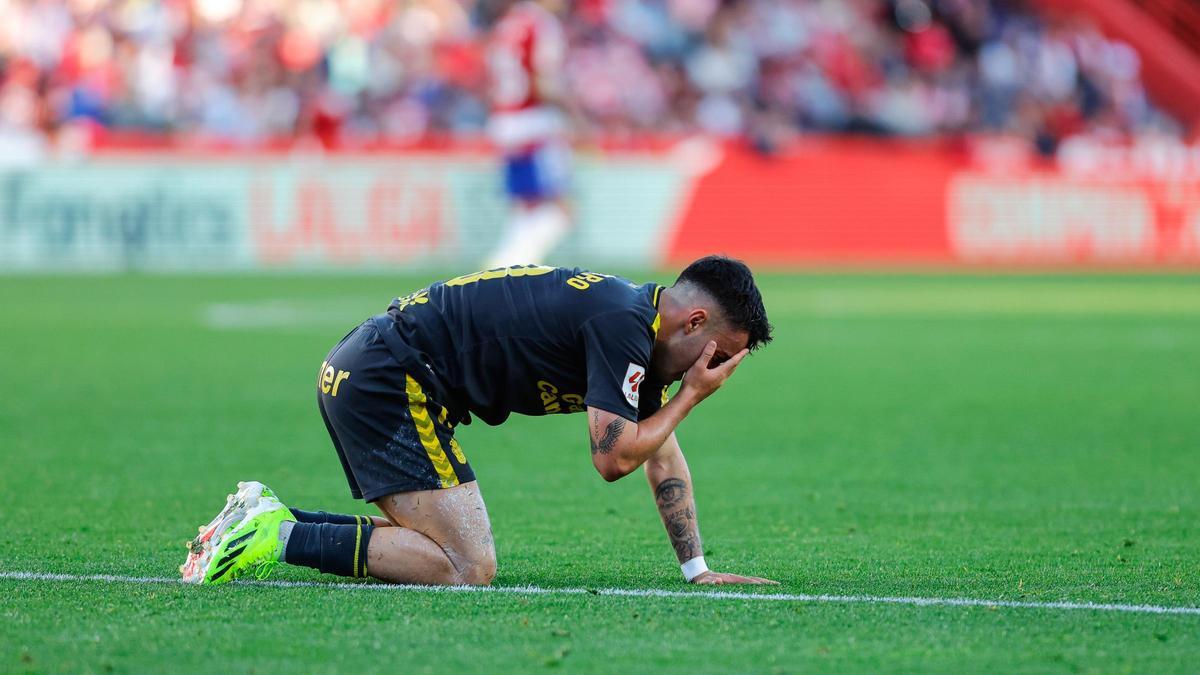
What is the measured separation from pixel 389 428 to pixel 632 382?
0.87 metres

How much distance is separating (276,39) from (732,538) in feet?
66.2

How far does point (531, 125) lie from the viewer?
1888 cm

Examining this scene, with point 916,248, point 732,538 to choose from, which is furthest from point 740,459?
point 916,248

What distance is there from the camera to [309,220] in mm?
23719

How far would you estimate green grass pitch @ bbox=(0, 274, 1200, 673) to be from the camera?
15.4 ft

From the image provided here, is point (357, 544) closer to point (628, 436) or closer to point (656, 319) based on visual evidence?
point (628, 436)

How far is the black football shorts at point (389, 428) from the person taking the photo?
567 centimetres

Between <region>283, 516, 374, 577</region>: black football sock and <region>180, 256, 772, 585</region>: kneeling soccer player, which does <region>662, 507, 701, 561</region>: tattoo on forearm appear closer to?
<region>180, 256, 772, 585</region>: kneeling soccer player

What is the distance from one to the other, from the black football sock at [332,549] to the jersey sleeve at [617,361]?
0.92 metres

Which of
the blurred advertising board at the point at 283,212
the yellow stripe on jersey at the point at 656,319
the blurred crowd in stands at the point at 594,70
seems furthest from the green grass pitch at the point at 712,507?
the blurred crowd in stands at the point at 594,70

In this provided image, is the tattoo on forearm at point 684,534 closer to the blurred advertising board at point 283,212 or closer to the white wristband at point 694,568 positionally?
the white wristband at point 694,568

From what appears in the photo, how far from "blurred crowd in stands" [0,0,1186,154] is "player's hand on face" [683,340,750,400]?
752 inches

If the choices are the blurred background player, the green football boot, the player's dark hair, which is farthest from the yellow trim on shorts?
the blurred background player

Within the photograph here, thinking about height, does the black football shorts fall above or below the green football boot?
above
